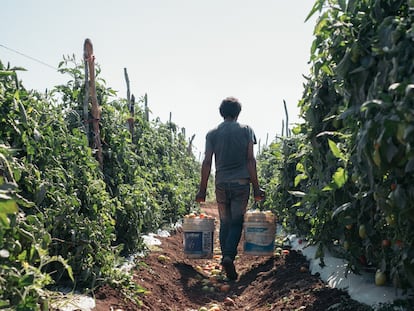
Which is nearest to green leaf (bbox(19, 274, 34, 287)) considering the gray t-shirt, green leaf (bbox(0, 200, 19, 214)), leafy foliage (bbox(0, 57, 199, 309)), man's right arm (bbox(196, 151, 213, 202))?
leafy foliage (bbox(0, 57, 199, 309))

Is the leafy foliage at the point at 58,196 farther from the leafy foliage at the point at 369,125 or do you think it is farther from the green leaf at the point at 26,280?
the leafy foliage at the point at 369,125

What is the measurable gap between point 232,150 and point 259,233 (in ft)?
2.76

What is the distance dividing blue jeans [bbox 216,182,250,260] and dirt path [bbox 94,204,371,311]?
1.26 ft

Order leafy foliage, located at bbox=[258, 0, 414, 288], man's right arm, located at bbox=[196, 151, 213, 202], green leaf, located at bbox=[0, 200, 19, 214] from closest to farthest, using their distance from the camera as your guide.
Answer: green leaf, located at bbox=[0, 200, 19, 214], leafy foliage, located at bbox=[258, 0, 414, 288], man's right arm, located at bbox=[196, 151, 213, 202]

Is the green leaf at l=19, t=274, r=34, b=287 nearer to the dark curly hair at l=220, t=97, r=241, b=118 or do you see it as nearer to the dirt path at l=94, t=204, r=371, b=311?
the dirt path at l=94, t=204, r=371, b=311

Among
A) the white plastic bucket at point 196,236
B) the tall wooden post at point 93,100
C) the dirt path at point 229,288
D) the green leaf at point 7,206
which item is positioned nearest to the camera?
the green leaf at point 7,206

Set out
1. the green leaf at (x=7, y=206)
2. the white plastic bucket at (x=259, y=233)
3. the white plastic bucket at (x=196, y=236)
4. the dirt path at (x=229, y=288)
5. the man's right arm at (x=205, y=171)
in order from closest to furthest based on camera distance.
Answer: the green leaf at (x=7, y=206), the dirt path at (x=229, y=288), the white plastic bucket at (x=259, y=233), the white plastic bucket at (x=196, y=236), the man's right arm at (x=205, y=171)

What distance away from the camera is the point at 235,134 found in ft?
16.5

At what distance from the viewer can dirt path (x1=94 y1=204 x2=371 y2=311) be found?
329cm

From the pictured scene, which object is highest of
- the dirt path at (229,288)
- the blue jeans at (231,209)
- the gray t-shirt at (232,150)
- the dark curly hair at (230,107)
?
the dark curly hair at (230,107)

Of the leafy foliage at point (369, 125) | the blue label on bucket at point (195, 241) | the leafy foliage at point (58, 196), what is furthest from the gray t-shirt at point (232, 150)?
the leafy foliage at point (369, 125)

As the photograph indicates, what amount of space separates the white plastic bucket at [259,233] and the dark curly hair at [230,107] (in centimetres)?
102

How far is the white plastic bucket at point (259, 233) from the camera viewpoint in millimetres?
4922

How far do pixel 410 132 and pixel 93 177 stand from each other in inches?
107
